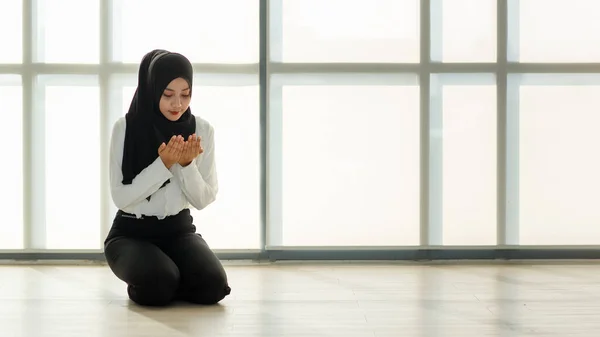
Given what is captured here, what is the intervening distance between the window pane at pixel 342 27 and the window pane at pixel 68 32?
3.26 ft

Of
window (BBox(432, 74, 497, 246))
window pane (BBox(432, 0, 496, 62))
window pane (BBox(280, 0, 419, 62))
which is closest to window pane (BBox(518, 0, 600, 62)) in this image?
window pane (BBox(432, 0, 496, 62))

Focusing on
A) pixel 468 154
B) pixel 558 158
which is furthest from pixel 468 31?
pixel 558 158

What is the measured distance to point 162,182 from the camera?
318 cm

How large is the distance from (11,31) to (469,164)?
2.50 m

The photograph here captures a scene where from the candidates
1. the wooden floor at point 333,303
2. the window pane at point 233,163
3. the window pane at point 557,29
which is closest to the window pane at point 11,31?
Answer: the window pane at point 233,163

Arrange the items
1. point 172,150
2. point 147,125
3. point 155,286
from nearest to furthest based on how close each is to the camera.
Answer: point 155,286 → point 172,150 → point 147,125

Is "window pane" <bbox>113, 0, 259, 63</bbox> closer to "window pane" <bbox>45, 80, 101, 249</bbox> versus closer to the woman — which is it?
"window pane" <bbox>45, 80, 101, 249</bbox>

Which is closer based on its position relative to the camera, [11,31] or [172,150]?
[172,150]

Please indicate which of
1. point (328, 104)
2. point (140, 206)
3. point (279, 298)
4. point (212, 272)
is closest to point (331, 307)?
point (279, 298)

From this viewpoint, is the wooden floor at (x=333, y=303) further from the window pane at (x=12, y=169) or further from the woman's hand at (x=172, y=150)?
the woman's hand at (x=172, y=150)

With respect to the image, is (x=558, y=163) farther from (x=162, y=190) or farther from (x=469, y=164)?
(x=162, y=190)

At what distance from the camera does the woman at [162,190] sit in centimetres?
310

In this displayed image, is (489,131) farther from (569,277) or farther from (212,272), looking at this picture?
(212,272)

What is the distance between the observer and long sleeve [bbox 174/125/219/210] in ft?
10.5
